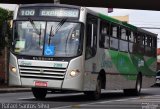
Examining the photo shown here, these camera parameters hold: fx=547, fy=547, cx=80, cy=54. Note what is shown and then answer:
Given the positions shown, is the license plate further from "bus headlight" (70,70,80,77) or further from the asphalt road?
"bus headlight" (70,70,80,77)

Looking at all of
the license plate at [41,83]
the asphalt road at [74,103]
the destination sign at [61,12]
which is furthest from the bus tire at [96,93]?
the destination sign at [61,12]

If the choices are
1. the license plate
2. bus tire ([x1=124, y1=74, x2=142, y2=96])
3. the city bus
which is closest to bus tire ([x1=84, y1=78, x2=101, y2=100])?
the city bus

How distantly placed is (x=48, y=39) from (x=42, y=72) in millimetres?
1184

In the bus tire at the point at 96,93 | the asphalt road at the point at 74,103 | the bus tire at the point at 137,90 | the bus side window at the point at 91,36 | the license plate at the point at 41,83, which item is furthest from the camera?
the bus tire at the point at 137,90

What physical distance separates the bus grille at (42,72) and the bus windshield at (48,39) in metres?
0.49

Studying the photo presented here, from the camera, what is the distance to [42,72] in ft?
62.8

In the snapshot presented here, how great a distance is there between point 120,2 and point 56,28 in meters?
10.00

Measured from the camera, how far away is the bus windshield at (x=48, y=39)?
19.1 metres

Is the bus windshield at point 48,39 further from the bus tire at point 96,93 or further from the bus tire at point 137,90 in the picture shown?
the bus tire at point 137,90

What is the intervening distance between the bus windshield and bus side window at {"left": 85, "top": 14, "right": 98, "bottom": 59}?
24.4 inches

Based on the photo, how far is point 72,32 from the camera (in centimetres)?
1936

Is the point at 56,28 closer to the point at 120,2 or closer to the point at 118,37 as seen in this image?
the point at 118,37

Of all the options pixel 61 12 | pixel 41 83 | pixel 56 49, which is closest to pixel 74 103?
pixel 41 83

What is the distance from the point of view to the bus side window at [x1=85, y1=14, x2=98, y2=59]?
65.4 feet
